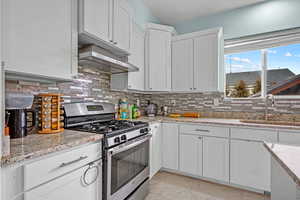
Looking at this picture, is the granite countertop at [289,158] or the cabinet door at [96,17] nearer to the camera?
the granite countertop at [289,158]

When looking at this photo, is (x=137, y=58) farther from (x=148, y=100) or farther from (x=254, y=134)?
(x=254, y=134)

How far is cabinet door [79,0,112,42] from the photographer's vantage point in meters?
1.43

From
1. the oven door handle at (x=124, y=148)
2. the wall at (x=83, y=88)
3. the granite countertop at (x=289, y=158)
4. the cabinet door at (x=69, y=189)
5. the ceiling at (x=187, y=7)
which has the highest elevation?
the ceiling at (x=187, y=7)

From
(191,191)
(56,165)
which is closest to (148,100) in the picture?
(191,191)

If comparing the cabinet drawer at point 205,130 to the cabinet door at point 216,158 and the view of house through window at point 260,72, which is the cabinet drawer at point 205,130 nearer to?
the cabinet door at point 216,158

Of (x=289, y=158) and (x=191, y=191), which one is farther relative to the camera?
(x=191, y=191)

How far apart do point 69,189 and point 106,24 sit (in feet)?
5.11

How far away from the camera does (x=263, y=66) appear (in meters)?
2.63

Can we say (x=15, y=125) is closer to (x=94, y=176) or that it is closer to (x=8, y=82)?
(x=8, y=82)

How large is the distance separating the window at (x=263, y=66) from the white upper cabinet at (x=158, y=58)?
3.56 feet

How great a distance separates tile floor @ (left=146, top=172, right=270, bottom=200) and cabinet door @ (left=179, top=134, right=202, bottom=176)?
0.53 ft

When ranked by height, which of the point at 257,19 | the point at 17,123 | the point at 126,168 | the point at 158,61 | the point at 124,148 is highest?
the point at 257,19

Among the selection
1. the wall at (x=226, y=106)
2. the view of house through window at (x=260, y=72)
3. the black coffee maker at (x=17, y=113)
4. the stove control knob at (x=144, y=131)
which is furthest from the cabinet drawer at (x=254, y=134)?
the black coffee maker at (x=17, y=113)

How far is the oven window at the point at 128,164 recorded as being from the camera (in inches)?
54.2
